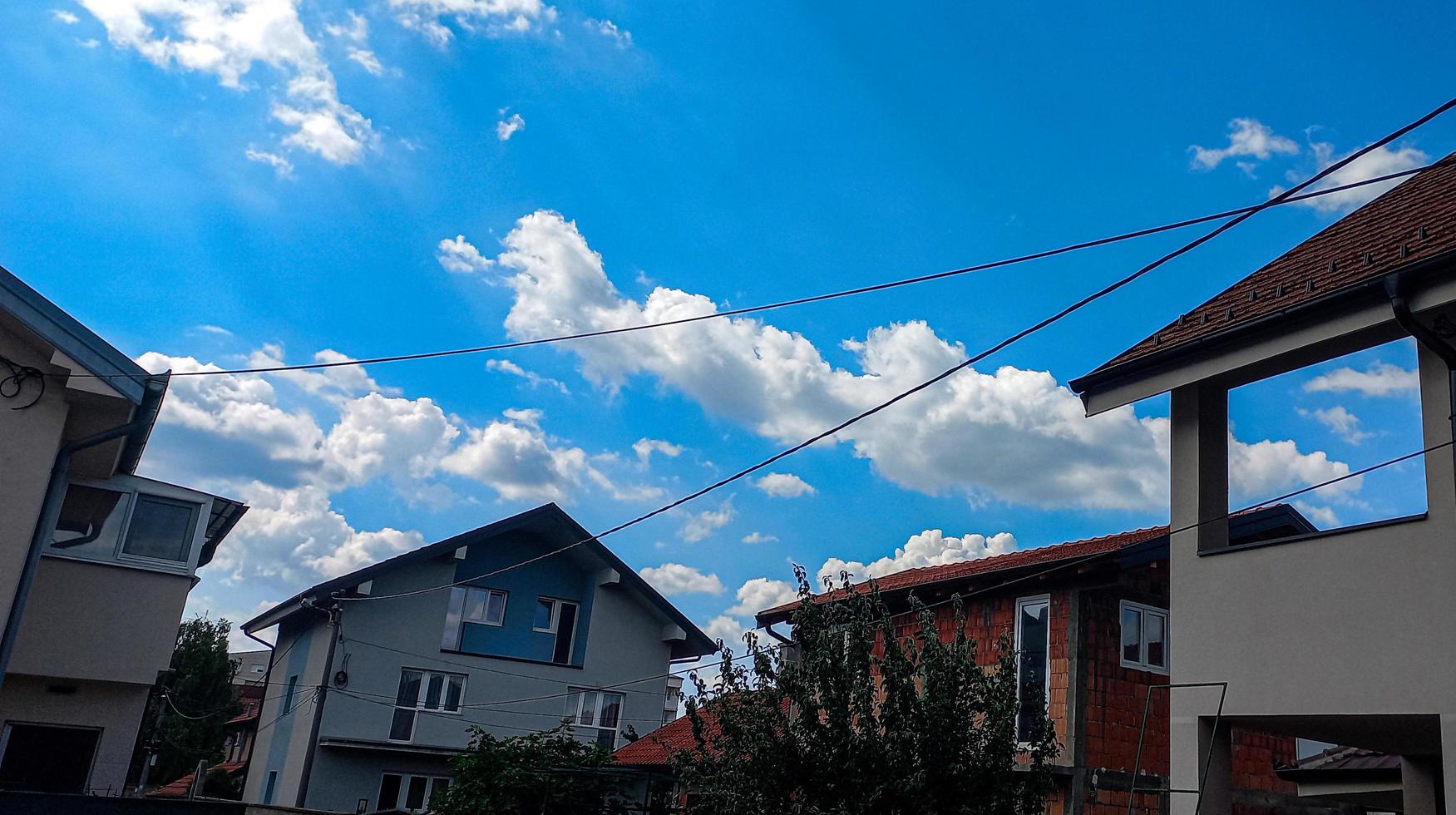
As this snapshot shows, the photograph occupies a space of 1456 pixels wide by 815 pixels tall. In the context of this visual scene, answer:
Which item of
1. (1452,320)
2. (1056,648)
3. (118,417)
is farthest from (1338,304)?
(118,417)

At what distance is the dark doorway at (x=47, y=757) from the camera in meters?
15.0

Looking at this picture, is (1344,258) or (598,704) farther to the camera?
(598,704)

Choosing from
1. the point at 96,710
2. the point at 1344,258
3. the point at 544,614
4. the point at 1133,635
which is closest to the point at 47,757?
the point at 96,710

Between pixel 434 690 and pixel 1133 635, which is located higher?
pixel 1133 635

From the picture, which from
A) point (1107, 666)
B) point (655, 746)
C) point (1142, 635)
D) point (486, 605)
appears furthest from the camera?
point (486, 605)

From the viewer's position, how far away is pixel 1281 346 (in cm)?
800

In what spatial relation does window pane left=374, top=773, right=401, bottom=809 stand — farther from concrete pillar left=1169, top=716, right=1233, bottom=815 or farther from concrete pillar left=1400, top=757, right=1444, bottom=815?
concrete pillar left=1400, top=757, right=1444, bottom=815

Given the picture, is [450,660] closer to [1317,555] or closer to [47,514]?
[47,514]

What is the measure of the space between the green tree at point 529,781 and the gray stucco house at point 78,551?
178 inches

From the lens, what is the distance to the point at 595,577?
29.8m

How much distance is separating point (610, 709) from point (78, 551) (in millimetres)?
16516

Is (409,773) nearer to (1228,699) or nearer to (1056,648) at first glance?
(1056,648)

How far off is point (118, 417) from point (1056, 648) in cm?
1188

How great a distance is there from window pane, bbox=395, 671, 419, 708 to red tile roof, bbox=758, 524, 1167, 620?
42.3 ft
